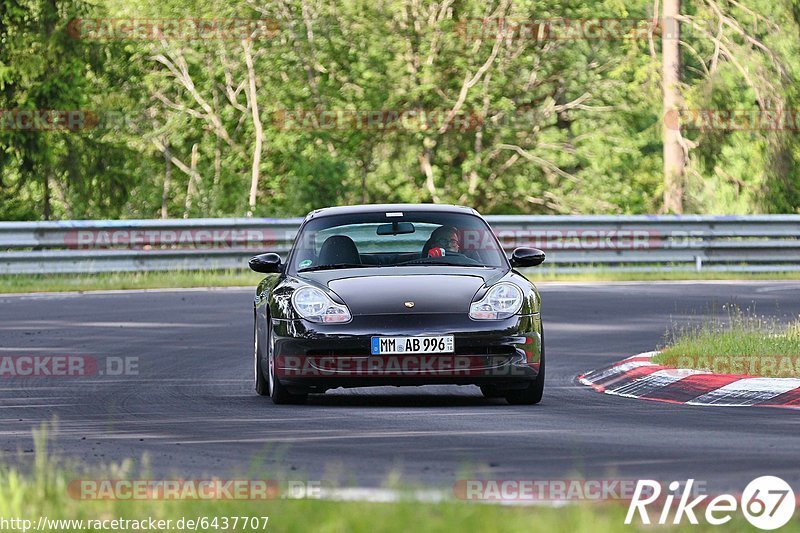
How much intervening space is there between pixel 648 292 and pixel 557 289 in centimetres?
137

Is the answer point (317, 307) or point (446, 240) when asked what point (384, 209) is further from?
point (317, 307)

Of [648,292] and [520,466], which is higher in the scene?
[520,466]

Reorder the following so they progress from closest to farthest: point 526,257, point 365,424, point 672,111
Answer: point 365,424 → point 526,257 → point 672,111

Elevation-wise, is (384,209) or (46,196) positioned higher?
(384,209)

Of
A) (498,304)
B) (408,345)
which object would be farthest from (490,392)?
(408,345)

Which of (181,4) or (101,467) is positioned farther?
(181,4)

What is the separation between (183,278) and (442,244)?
13.2 m

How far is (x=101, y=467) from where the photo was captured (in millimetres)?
8000

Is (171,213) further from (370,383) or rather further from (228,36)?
(370,383)

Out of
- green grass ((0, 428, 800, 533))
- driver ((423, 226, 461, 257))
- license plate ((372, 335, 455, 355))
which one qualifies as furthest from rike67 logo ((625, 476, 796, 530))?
driver ((423, 226, 461, 257))

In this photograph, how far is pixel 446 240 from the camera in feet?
41.5

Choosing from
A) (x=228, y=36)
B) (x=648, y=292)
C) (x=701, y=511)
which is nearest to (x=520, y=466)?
(x=701, y=511)

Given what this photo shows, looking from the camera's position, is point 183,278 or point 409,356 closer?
point 409,356

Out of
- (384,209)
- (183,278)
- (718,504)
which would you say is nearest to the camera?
(718,504)
